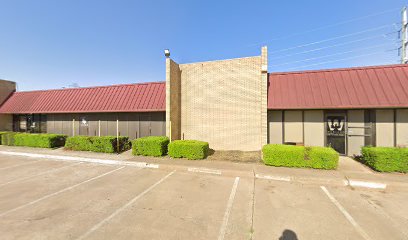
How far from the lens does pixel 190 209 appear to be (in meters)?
4.79

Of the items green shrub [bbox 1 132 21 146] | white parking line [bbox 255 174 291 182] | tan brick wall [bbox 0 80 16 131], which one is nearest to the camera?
white parking line [bbox 255 174 291 182]

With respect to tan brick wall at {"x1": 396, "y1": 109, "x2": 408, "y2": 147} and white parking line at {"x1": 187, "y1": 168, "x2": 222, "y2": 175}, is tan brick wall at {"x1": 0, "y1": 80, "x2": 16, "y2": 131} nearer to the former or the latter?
white parking line at {"x1": 187, "y1": 168, "x2": 222, "y2": 175}

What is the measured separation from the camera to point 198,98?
12.3 m

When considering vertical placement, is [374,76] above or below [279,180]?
above

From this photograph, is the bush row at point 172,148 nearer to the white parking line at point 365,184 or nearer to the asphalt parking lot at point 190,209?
the asphalt parking lot at point 190,209

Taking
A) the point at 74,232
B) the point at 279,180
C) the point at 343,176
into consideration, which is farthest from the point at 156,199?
the point at 343,176

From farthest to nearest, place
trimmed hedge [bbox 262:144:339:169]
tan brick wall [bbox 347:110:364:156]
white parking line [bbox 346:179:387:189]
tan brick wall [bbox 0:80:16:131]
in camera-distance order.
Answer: tan brick wall [bbox 0:80:16:131] < tan brick wall [bbox 347:110:364:156] < trimmed hedge [bbox 262:144:339:169] < white parking line [bbox 346:179:387:189]

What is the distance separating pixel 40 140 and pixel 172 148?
10734 millimetres

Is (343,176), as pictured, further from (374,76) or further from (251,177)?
(374,76)

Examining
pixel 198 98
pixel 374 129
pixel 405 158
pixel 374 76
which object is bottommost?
pixel 405 158

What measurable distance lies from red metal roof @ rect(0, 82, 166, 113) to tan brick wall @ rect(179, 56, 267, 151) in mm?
2094

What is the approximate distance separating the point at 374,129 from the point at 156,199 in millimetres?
11374

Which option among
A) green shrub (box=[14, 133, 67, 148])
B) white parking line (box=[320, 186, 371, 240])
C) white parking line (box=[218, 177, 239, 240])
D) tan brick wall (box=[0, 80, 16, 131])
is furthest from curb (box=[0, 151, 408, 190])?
tan brick wall (box=[0, 80, 16, 131])

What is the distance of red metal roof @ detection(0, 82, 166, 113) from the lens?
524 inches
